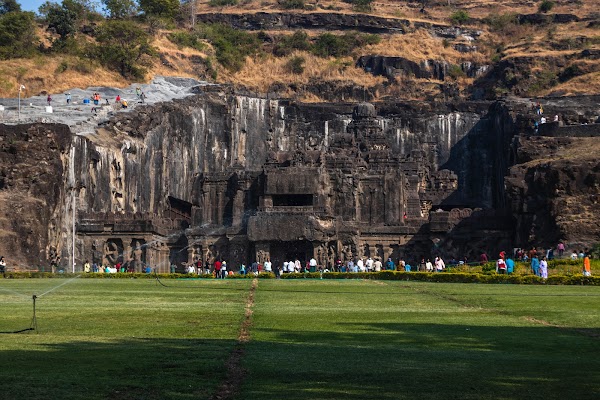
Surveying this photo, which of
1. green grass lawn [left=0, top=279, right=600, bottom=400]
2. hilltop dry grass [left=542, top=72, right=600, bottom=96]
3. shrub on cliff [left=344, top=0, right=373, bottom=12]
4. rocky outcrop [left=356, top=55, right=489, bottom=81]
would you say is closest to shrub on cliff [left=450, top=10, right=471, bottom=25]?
shrub on cliff [left=344, top=0, right=373, bottom=12]

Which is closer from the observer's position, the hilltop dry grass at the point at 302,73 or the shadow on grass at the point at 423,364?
the shadow on grass at the point at 423,364

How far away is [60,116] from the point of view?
370 ft

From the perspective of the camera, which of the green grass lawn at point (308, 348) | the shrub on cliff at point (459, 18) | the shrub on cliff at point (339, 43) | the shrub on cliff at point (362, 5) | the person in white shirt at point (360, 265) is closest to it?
the green grass lawn at point (308, 348)

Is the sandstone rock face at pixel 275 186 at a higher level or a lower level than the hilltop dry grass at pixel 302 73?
lower

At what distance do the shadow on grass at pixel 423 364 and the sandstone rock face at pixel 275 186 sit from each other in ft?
182

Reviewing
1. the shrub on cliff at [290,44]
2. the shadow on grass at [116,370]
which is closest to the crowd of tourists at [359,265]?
the shadow on grass at [116,370]

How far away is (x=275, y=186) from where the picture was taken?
98.6 meters

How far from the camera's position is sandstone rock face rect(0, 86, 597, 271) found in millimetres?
90500

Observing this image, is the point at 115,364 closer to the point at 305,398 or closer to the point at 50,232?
the point at 305,398

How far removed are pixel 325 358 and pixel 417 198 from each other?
284 ft

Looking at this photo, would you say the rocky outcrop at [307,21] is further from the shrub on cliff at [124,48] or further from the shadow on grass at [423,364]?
the shadow on grass at [423,364]

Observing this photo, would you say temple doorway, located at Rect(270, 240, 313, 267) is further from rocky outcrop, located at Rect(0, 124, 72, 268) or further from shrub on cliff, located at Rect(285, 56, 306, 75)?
shrub on cliff, located at Rect(285, 56, 306, 75)

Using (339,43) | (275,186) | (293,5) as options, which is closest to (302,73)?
(339,43)

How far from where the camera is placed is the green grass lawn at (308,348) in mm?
19922
